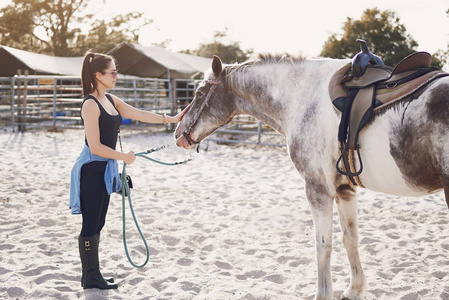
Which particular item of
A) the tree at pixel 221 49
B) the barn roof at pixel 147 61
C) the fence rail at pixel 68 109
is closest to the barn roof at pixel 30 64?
the fence rail at pixel 68 109

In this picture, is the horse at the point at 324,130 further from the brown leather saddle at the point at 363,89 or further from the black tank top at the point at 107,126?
the black tank top at the point at 107,126

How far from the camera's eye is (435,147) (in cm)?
181

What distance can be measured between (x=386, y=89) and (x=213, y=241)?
2184mm

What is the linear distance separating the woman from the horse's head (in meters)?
0.43

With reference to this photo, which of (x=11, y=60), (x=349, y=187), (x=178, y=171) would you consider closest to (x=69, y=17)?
(x=11, y=60)

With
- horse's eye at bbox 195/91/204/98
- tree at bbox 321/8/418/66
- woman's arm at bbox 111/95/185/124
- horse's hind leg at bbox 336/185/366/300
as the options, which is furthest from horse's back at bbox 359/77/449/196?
tree at bbox 321/8/418/66

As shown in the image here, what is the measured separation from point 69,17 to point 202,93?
92.3 feet

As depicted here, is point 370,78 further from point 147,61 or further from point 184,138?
point 147,61

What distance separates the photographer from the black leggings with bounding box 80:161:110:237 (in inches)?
103

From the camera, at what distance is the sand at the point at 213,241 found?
109 inches

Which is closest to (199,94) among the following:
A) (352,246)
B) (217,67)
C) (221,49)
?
(217,67)

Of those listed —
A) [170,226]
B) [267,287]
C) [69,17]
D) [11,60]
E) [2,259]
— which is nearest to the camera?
[267,287]

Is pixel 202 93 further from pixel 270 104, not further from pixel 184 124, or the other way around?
pixel 270 104

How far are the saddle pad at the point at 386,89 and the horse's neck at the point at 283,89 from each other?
9cm
